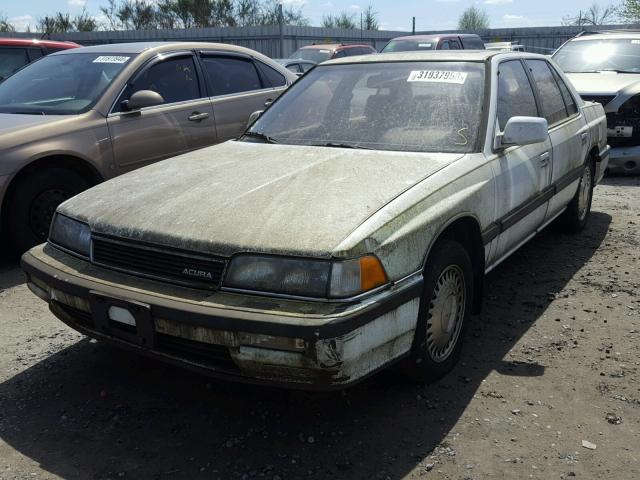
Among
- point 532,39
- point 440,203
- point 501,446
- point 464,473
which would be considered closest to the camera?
point 464,473

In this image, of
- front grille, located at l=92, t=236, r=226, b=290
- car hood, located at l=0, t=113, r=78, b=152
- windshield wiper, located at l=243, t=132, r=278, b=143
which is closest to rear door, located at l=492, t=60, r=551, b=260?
windshield wiper, located at l=243, t=132, r=278, b=143

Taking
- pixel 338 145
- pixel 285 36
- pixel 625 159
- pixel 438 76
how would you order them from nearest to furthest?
pixel 338 145
pixel 438 76
pixel 625 159
pixel 285 36

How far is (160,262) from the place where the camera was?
2.69 m

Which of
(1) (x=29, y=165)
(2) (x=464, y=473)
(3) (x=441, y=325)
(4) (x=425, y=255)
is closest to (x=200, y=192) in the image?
(4) (x=425, y=255)

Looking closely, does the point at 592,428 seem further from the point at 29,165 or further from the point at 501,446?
the point at 29,165

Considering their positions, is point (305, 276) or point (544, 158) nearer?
point (305, 276)

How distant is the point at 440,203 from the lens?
293 centimetres

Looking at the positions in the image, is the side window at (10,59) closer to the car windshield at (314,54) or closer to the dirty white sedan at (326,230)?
the dirty white sedan at (326,230)

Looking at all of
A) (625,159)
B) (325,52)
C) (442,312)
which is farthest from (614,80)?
(325,52)

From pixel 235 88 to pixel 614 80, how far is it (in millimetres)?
4992

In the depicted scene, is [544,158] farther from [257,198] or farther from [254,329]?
[254,329]

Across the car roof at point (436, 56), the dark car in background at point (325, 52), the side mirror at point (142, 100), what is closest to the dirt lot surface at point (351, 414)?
the car roof at point (436, 56)

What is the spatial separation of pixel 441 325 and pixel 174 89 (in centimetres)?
381

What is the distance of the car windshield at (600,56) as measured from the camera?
8977mm
